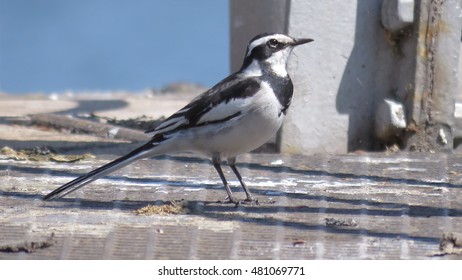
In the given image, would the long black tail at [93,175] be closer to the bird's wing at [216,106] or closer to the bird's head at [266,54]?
the bird's wing at [216,106]

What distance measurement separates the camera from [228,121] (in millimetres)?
7082

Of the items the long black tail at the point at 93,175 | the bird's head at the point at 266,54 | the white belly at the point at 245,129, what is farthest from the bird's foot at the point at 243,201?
the bird's head at the point at 266,54

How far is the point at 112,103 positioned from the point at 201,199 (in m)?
5.69

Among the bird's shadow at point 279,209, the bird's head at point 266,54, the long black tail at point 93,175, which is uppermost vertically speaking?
the bird's head at point 266,54

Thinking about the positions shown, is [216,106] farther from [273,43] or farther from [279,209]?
[279,209]

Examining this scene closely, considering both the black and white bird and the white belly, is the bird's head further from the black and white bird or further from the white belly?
the white belly

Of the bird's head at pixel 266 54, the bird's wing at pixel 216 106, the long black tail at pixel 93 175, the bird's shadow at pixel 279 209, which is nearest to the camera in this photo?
the bird's shadow at pixel 279 209

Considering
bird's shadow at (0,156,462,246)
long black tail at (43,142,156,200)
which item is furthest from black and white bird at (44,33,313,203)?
bird's shadow at (0,156,462,246)

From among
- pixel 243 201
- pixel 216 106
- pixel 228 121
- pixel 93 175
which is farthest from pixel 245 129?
Answer: pixel 93 175

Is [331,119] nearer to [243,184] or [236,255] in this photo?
[243,184]

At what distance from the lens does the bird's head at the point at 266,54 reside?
7363 millimetres

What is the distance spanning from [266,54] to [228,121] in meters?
0.59

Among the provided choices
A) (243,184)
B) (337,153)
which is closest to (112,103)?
(337,153)
